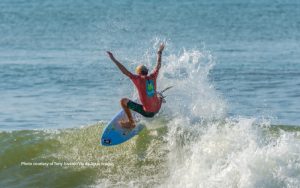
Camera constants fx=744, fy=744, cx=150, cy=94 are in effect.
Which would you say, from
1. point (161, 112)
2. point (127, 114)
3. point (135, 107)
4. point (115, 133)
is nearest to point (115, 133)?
point (115, 133)

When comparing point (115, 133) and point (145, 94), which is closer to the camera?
point (145, 94)

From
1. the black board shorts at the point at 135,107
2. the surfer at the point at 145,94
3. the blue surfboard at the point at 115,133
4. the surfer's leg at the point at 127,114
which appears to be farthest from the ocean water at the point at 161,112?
the black board shorts at the point at 135,107

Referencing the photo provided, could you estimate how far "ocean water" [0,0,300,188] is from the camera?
14938 mm

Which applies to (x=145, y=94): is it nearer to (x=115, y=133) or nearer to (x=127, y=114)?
(x=127, y=114)

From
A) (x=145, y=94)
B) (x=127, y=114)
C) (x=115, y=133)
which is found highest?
Answer: (x=145, y=94)

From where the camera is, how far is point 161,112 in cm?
1842

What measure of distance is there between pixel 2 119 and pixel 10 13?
4402cm

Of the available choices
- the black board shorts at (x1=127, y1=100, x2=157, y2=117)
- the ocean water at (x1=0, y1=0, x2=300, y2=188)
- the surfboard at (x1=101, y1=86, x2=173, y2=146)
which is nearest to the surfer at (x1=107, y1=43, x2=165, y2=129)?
the black board shorts at (x1=127, y1=100, x2=157, y2=117)

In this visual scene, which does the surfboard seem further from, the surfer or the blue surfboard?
the surfer

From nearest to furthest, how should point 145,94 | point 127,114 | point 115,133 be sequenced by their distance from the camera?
1. point 145,94
2. point 127,114
3. point 115,133

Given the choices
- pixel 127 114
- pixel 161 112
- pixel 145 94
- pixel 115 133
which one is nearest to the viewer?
pixel 145 94

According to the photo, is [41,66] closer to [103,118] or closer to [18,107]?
[18,107]

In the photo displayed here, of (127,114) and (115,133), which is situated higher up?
(127,114)

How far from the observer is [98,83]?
27.4 metres
